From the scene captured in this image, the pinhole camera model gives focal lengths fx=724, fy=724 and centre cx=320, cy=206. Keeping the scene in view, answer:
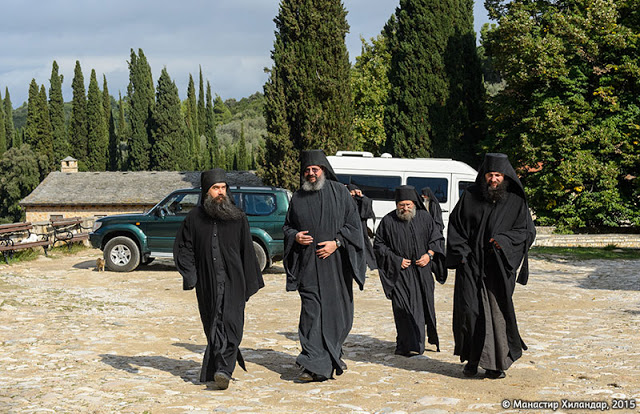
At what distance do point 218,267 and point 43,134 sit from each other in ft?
191

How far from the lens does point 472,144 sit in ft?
104

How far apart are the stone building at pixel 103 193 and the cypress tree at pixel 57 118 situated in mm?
15967

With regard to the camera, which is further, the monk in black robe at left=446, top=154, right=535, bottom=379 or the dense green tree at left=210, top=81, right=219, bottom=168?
the dense green tree at left=210, top=81, right=219, bottom=168

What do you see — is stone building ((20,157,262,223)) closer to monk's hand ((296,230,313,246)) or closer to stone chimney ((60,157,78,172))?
stone chimney ((60,157,78,172))

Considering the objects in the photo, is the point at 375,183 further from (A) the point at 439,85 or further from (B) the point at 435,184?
(A) the point at 439,85

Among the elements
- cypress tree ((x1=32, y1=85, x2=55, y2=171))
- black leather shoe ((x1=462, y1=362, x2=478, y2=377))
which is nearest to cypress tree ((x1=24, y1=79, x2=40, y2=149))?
cypress tree ((x1=32, y1=85, x2=55, y2=171))

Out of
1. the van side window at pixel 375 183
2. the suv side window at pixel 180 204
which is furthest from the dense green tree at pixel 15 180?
the suv side window at pixel 180 204

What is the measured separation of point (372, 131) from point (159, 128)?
1962 centimetres

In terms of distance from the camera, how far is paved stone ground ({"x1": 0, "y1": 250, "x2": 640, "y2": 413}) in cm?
589

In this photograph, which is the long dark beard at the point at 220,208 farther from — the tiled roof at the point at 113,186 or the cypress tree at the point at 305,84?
the tiled roof at the point at 113,186

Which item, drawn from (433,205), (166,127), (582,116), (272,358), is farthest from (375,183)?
(166,127)

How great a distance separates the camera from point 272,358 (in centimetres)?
781

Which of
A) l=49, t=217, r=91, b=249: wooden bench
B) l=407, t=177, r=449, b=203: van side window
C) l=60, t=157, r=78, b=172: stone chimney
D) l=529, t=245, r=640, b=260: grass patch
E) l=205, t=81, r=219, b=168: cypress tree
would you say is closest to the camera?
l=407, t=177, r=449, b=203: van side window

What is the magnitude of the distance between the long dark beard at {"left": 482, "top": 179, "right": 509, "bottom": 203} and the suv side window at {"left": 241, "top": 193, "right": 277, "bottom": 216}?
940 cm
